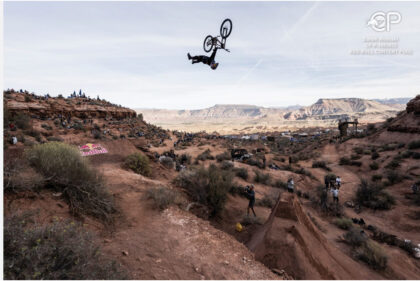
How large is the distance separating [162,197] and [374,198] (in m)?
14.5

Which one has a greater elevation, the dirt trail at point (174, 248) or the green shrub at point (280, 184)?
the dirt trail at point (174, 248)

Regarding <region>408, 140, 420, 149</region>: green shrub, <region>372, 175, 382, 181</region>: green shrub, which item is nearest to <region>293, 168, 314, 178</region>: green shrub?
<region>372, 175, 382, 181</region>: green shrub

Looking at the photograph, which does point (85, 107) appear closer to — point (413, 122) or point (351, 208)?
point (351, 208)

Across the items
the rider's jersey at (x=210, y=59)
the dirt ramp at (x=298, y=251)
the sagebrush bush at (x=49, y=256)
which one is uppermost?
the rider's jersey at (x=210, y=59)

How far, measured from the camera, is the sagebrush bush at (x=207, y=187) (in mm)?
9491

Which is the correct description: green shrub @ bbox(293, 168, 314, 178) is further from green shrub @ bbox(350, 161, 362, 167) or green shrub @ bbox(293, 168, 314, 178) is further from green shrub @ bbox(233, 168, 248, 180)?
green shrub @ bbox(233, 168, 248, 180)

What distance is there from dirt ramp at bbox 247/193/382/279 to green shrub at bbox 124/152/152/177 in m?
8.80

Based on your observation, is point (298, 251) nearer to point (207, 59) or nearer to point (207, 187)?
point (207, 187)

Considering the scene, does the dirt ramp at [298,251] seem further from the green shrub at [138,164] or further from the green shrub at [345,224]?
the green shrub at [138,164]

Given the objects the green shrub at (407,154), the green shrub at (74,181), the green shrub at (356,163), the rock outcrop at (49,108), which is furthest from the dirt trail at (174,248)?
the rock outcrop at (49,108)

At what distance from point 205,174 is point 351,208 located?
10594 millimetres

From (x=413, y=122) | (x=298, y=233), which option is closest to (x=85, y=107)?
(x=298, y=233)

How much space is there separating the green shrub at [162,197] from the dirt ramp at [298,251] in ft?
11.0

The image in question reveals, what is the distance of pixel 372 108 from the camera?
169000mm
